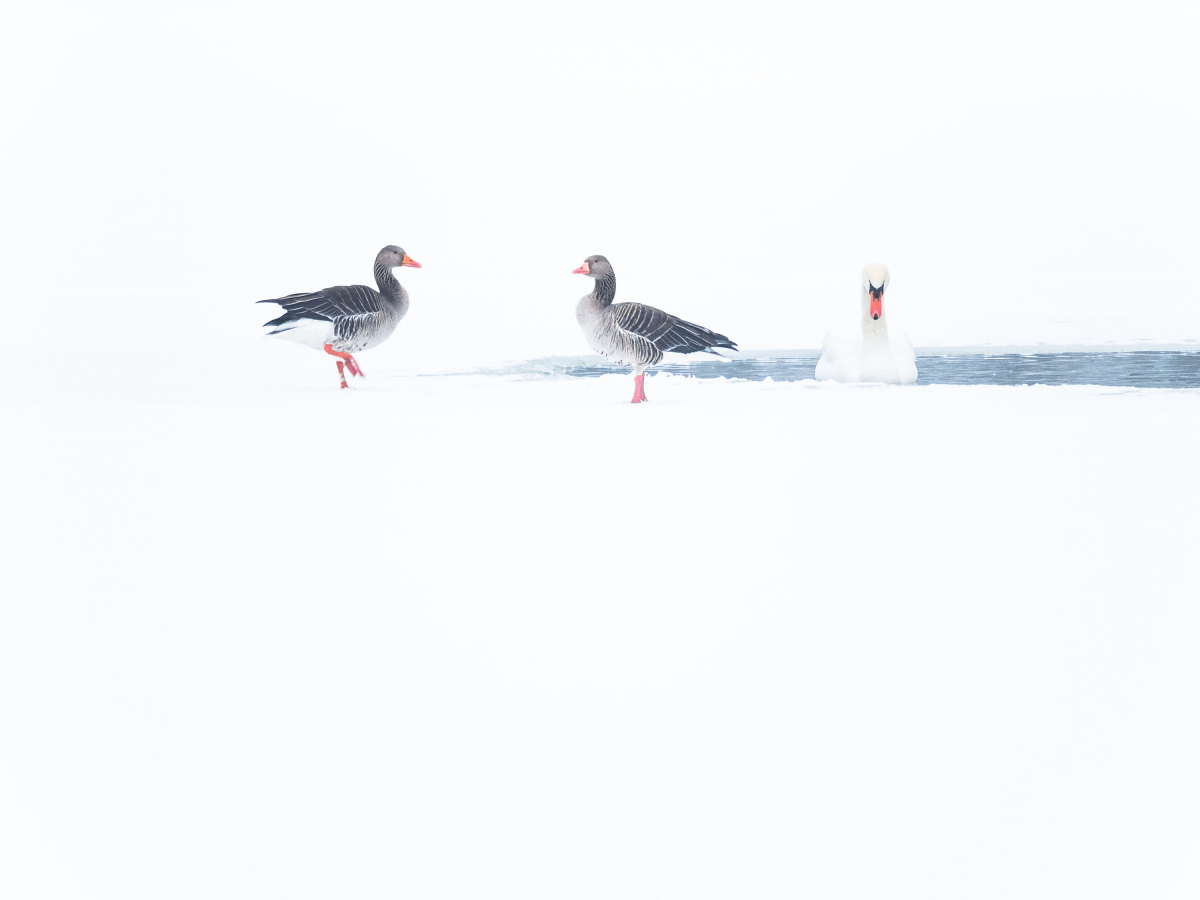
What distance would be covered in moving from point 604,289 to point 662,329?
1.37ft

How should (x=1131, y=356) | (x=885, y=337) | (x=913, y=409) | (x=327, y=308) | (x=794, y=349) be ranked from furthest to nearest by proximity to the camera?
(x=794, y=349) → (x=1131, y=356) → (x=885, y=337) → (x=327, y=308) → (x=913, y=409)

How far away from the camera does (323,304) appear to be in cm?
653

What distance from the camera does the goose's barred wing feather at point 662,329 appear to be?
6168 mm

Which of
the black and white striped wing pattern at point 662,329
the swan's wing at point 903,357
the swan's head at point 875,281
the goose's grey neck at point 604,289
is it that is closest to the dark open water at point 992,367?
the swan's wing at point 903,357

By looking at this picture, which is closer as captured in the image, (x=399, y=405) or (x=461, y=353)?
(x=399, y=405)

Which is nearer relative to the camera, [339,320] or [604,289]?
[604,289]

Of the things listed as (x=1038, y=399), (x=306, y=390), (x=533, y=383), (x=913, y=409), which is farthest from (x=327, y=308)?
(x=1038, y=399)

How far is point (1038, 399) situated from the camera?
20.3 feet

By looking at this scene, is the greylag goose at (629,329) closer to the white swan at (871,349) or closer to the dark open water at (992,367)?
the dark open water at (992,367)

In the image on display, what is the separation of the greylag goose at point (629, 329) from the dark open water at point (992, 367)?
0.93 metres

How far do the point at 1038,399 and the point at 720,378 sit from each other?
6.49 ft

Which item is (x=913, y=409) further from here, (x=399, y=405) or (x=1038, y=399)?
(x=399, y=405)

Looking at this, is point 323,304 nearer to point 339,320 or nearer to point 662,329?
point 339,320

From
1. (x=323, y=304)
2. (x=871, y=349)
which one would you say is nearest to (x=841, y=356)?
(x=871, y=349)
